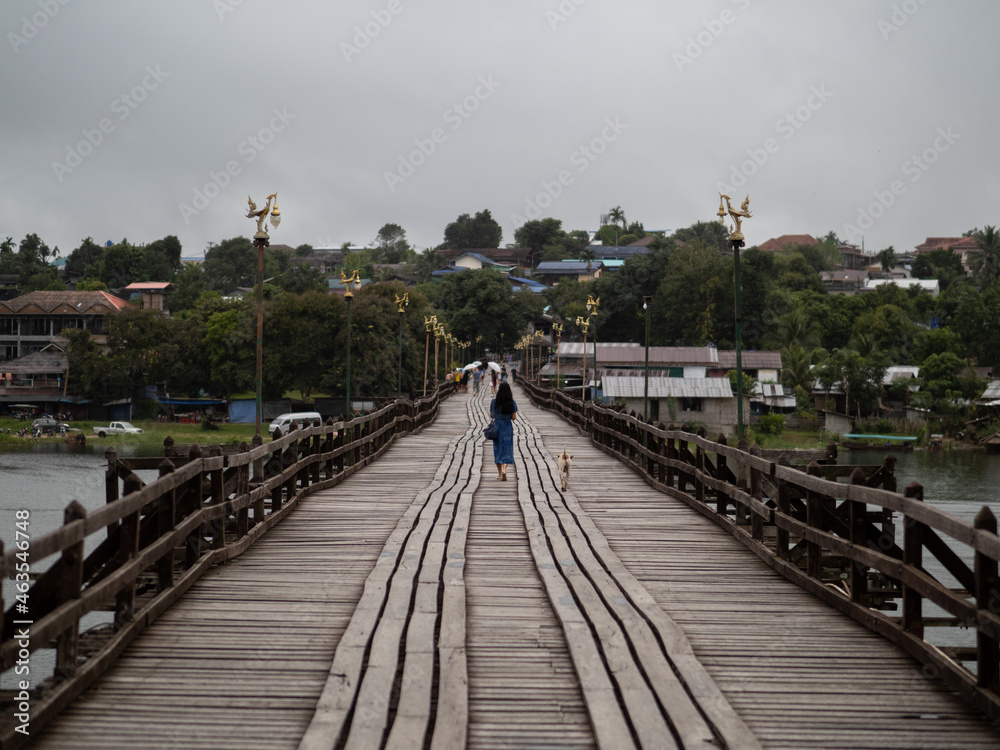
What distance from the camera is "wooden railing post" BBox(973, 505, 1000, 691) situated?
14.8ft

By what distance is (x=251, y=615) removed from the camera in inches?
237

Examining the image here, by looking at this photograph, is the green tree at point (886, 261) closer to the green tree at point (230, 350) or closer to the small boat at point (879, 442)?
the small boat at point (879, 442)

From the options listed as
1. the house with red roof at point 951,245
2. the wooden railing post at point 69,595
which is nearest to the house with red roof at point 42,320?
the wooden railing post at point 69,595

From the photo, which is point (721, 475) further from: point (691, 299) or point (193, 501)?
point (691, 299)

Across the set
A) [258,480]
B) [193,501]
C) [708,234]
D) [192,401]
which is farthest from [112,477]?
[708,234]

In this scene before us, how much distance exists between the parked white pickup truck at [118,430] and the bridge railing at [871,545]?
2137 inches

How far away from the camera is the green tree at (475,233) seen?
180250 mm

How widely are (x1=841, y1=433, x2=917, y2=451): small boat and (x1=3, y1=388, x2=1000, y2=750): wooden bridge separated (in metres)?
53.6

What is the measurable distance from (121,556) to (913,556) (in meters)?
4.57

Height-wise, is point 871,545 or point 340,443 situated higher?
point 340,443

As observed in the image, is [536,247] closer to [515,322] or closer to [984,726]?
[515,322]

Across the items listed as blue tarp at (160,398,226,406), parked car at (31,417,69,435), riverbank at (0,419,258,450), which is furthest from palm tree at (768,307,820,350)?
parked car at (31,417,69,435)

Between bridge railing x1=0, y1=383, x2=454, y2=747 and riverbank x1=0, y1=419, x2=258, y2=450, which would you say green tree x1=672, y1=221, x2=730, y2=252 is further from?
bridge railing x1=0, y1=383, x2=454, y2=747

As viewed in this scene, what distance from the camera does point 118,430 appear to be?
61.6 meters
